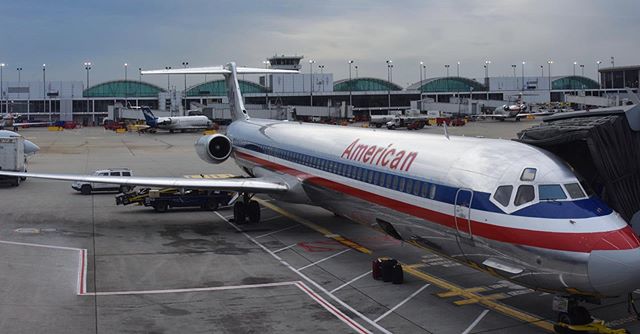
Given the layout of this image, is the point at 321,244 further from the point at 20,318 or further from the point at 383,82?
the point at 383,82

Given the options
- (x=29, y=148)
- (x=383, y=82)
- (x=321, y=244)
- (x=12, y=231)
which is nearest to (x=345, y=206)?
(x=321, y=244)

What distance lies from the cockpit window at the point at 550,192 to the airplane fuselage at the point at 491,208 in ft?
0.06

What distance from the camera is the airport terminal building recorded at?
498ft

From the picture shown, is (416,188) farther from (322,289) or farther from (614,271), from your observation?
(614,271)

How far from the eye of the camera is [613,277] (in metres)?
10.8

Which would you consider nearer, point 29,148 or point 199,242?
point 199,242

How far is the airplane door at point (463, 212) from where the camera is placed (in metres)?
13.1

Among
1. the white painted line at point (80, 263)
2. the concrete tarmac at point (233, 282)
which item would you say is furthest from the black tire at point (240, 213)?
the white painted line at point (80, 263)

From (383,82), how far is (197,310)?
166055mm

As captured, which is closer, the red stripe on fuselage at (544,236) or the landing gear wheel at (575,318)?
the red stripe on fuselage at (544,236)

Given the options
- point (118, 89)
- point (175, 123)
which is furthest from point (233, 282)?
point (118, 89)

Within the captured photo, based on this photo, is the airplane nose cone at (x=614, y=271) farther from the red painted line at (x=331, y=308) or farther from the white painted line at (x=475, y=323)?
the red painted line at (x=331, y=308)

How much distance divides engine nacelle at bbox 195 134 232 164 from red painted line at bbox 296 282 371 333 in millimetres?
14691

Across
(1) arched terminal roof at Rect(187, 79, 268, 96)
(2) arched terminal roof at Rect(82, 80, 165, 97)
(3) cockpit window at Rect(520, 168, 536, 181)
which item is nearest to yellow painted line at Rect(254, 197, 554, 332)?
(3) cockpit window at Rect(520, 168, 536, 181)
